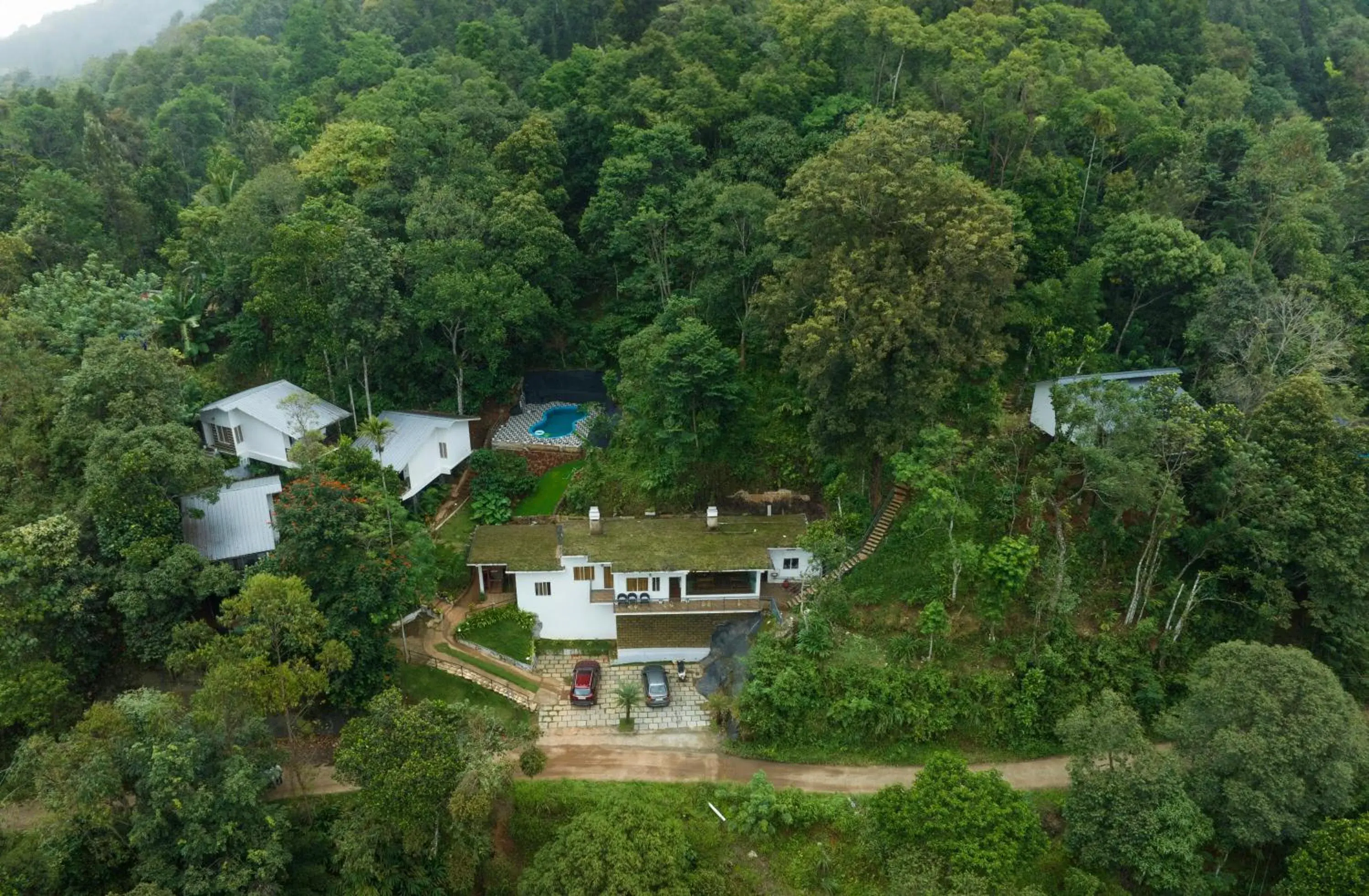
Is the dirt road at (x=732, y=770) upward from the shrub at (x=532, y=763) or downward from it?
downward

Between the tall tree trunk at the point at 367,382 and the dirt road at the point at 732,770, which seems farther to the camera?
the tall tree trunk at the point at 367,382

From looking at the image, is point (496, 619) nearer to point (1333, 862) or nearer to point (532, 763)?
point (532, 763)

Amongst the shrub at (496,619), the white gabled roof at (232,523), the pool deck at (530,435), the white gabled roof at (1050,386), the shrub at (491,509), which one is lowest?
the shrub at (496,619)

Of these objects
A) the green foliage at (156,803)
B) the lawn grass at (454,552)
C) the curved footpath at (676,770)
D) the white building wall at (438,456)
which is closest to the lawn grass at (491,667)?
the curved footpath at (676,770)

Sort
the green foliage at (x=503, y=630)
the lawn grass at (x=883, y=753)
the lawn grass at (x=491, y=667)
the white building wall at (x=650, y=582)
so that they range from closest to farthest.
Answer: the lawn grass at (x=883, y=753) → the lawn grass at (x=491, y=667) → the white building wall at (x=650, y=582) → the green foliage at (x=503, y=630)

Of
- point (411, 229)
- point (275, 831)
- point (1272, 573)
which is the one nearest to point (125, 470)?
point (275, 831)

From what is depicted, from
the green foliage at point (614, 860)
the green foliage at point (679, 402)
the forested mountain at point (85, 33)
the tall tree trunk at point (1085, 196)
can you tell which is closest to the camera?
the green foliage at point (614, 860)

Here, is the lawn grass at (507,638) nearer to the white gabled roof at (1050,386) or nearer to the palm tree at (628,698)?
the palm tree at (628,698)
